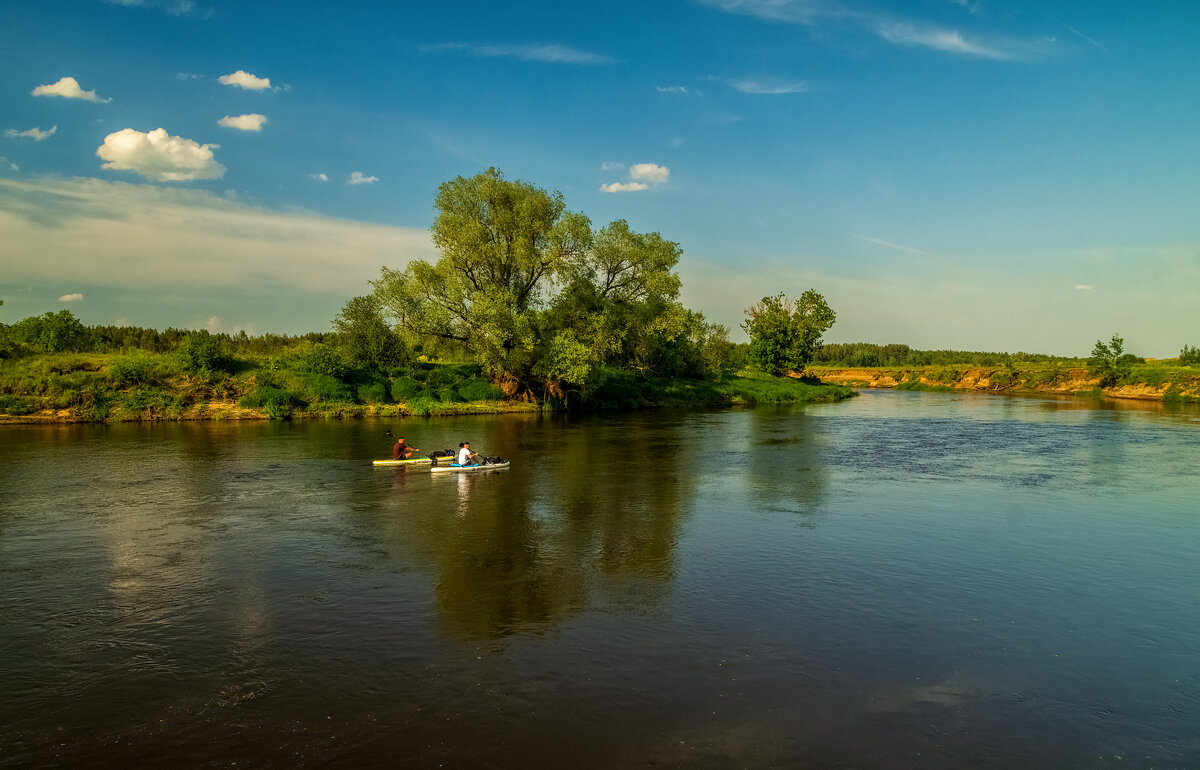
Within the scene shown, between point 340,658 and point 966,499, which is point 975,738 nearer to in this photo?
point 340,658

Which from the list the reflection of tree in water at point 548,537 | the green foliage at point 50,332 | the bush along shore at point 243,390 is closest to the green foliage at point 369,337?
the bush along shore at point 243,390

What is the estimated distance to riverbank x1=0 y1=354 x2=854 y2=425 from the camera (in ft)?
163

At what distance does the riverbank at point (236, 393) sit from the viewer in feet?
163

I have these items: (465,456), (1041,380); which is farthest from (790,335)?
(465,456)

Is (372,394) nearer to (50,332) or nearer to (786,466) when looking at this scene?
(50,332)

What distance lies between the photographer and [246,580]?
53.8 ft

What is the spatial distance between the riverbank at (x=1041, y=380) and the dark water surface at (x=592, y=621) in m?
90.5

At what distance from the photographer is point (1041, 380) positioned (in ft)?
402

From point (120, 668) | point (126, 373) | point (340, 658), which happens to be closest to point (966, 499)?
point (340, 658)

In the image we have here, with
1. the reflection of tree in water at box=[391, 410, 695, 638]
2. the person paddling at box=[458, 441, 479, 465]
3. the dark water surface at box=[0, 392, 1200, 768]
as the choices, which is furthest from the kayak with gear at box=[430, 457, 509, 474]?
the dark water surface at box=[0, 392, 1200, 768]

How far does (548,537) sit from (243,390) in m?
44.9

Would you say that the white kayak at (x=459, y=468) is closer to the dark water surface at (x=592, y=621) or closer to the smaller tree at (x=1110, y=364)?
the dark water surface at (x=592, y=621)

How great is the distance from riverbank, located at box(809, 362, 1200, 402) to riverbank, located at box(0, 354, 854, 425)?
8336 cm

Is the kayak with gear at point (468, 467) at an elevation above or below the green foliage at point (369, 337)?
below
